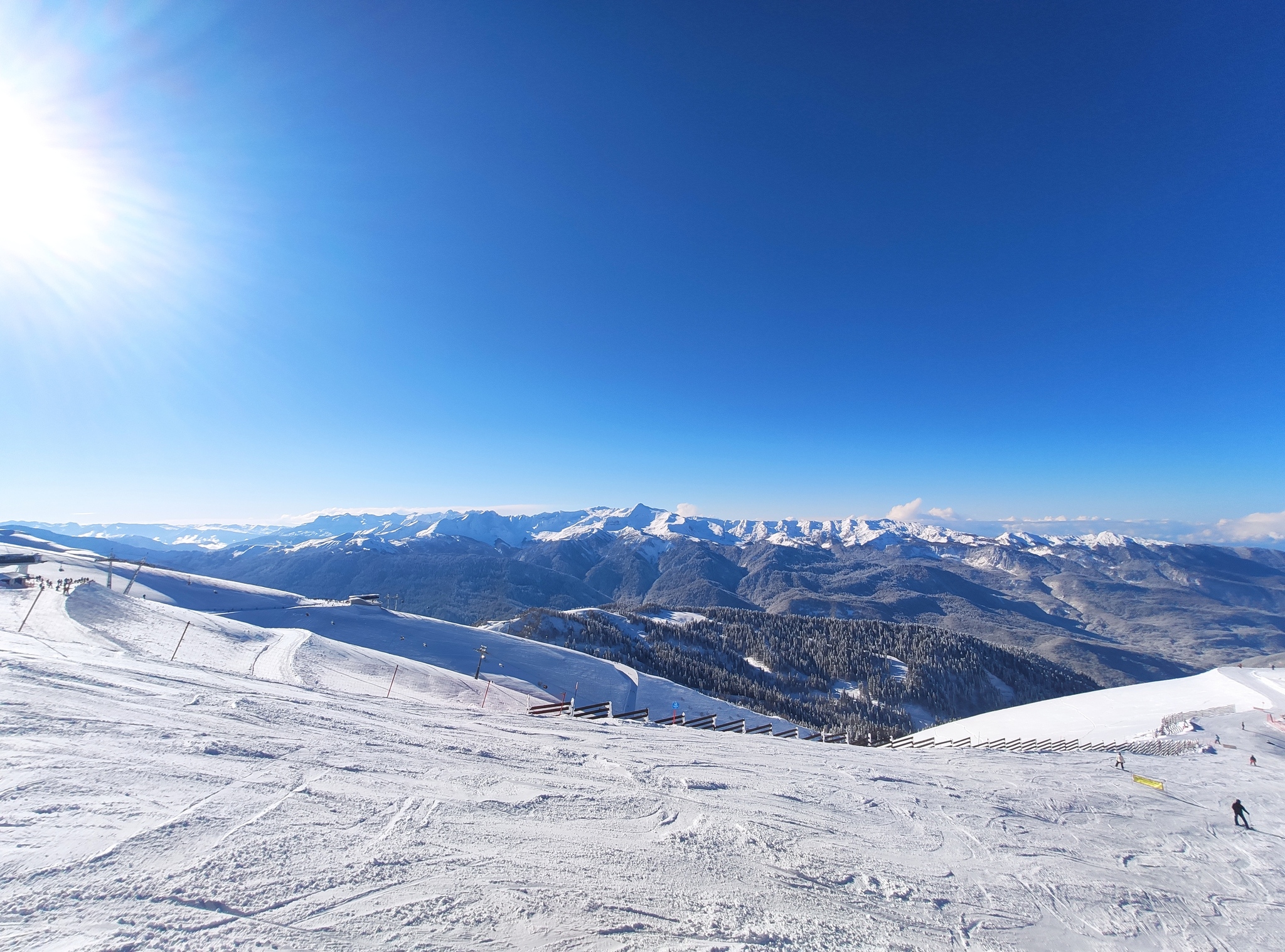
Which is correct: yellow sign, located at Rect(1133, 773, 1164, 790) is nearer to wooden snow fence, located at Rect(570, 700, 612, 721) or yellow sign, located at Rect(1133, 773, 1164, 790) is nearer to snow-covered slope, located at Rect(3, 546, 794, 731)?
wooden snow fence, located at Rect(570, 700, 612, 721)

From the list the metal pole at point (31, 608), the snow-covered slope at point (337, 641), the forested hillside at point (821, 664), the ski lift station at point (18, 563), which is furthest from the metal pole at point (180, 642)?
the forested hillside at point (821, 664)

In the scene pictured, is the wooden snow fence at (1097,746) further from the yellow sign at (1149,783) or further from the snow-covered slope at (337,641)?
the snow-covered slope at (337,641)

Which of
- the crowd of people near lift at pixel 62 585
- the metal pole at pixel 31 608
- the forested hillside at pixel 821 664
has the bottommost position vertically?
the forested hillside at pixel 821 664

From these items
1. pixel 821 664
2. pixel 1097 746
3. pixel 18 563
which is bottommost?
pixel 821 664

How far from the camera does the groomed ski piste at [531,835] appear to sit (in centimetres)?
536

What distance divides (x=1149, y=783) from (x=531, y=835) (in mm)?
25339

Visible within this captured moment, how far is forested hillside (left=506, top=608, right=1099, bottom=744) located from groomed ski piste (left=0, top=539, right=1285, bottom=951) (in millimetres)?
90613

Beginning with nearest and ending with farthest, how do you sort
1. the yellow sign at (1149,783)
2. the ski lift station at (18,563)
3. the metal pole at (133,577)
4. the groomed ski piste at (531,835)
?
1. the groomed ski piste at (531,835)
2. the yellow sign at (1149,783)
3. the metal pole at (133,577)
4. the ski lift station at (18,563)

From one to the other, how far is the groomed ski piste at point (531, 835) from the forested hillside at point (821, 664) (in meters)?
90.6

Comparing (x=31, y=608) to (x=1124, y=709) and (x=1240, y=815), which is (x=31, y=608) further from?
(x=1124, y=709)

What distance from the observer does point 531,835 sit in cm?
781

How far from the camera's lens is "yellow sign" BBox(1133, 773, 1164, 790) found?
61.2 feet

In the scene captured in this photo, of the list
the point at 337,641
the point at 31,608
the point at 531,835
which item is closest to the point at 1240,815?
the point at 531,835

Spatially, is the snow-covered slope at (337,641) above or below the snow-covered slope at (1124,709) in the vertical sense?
above
